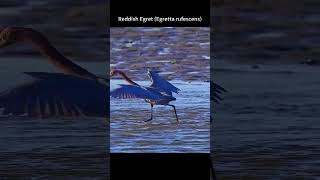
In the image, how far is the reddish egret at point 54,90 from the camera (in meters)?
6.42

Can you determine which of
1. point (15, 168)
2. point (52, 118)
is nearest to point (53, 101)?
point (52, 118)

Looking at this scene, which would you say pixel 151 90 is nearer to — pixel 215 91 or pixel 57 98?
pixel 215 91

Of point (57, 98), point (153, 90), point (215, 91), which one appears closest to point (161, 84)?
point (153, 90)

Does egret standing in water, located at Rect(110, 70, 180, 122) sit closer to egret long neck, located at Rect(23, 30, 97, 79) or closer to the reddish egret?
the reddish egret

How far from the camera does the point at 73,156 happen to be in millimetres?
6422

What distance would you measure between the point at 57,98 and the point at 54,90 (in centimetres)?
7

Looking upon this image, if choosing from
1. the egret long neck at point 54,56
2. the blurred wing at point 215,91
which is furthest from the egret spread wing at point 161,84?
the egret long neck at point 54,56

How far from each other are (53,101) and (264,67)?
1.63m

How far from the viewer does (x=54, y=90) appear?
6438mm

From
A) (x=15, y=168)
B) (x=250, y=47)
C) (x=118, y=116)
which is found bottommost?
(x=15, y=168)

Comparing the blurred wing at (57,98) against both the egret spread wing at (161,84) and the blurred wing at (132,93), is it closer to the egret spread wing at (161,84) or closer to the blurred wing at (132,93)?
the blurred wing at (132,93)

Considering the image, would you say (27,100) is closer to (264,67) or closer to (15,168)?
(15,168)

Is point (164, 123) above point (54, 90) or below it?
below

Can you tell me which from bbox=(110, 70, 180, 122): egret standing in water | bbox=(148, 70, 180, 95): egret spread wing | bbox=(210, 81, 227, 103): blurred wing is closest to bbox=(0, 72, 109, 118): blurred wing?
bbox=(110, 70, 180, 122): egret standing in water
